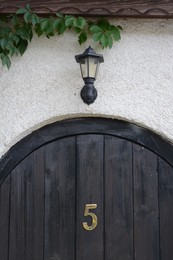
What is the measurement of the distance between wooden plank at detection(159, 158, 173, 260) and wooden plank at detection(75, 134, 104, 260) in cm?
35

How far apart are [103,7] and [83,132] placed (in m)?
0.74

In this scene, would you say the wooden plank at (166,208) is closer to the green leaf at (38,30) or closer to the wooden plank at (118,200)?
the wooden plank at (118,200)

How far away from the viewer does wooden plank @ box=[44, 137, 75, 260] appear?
2.27m

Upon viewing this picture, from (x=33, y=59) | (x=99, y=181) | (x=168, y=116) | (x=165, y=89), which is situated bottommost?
(x=99, y=181)

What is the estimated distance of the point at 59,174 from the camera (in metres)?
2.32

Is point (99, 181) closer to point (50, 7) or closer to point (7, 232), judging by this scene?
point (7, 232)

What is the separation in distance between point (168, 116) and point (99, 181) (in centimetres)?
56

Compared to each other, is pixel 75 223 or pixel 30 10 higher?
pixel 30 10

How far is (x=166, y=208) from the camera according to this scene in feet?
7.52

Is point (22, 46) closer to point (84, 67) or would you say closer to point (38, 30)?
point (38, 30)

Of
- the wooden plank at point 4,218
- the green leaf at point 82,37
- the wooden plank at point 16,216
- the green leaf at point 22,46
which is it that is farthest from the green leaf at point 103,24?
the wooden plank at point 4,218

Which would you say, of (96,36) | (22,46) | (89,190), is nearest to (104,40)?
(96,36)

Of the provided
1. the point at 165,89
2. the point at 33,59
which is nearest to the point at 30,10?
the point at 33,59

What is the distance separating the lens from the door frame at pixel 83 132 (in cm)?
233
